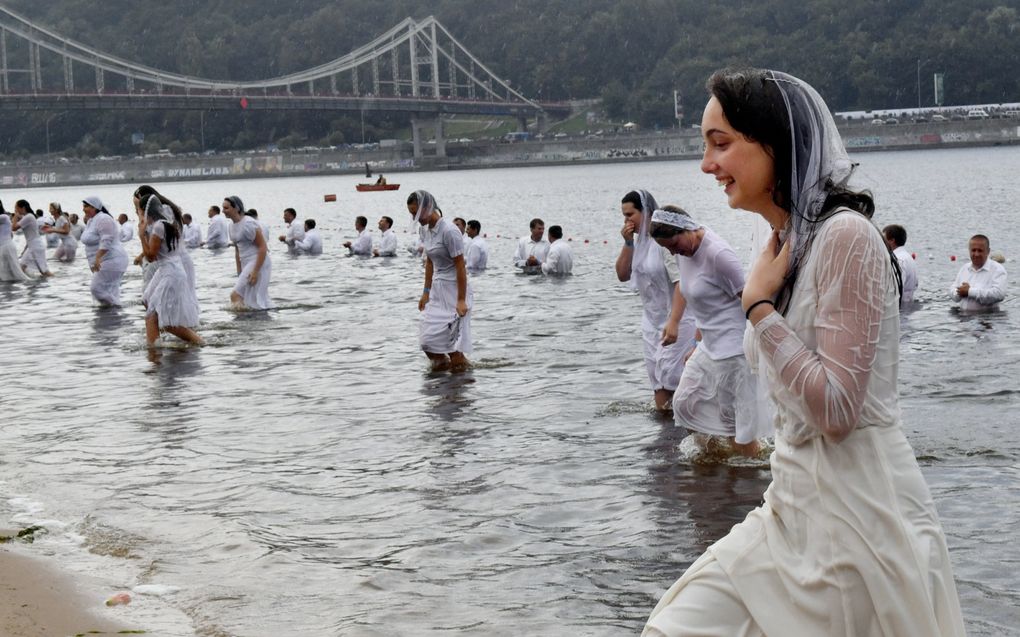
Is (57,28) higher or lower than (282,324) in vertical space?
higher

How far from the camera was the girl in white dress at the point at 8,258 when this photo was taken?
2269cm

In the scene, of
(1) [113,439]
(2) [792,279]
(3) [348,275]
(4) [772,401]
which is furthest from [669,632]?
(3) [348,275]

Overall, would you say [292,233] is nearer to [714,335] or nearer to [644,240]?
[644,240]

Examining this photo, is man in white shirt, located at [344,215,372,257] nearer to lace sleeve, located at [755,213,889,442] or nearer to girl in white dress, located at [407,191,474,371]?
girl in white dress, located at [407,191,474,371]

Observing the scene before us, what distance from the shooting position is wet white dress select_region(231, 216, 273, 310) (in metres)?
16.2

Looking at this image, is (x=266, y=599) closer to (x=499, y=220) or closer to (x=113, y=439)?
(x=113, y=439)

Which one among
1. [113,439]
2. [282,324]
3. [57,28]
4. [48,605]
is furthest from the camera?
[57,28]

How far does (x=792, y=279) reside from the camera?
2496mm

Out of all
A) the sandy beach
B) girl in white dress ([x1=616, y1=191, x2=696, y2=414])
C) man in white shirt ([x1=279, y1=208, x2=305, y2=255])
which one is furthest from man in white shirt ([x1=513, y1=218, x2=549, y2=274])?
the sandy beach

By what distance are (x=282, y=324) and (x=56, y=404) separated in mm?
5586

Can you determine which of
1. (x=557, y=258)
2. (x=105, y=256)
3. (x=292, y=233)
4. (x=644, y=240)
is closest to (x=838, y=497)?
(x=644, y=240)

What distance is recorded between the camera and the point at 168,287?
13203mm

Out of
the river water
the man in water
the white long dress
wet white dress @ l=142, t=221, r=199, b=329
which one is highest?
the white long dress

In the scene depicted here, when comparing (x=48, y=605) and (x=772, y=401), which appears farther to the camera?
(x=48, y=605)
